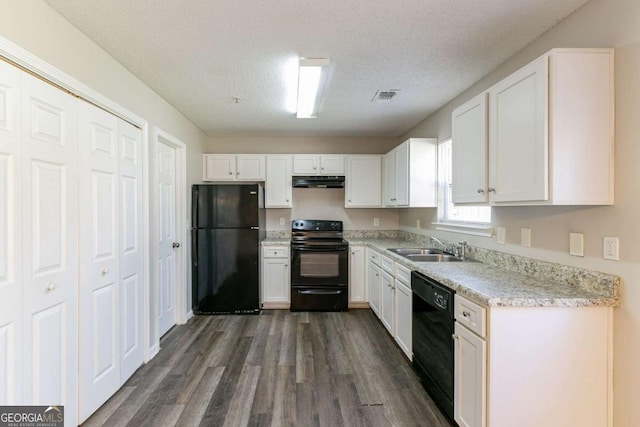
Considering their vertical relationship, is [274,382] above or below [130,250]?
below

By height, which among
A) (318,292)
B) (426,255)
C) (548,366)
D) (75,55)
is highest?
(75,55)

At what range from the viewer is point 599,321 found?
4.91ft

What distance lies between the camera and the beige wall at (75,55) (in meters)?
1.49

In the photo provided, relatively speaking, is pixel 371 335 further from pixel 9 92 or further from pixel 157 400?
pixel 9 92

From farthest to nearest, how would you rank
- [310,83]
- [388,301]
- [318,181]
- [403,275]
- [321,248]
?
[318,181], [321,248], [388,301], [403,275], [310,83]

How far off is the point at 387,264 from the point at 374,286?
Answer: 69 centimetres

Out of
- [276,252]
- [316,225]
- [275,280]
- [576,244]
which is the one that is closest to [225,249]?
[276,252]

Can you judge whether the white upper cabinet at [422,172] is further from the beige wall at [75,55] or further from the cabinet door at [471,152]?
the beige wall at [75,55]

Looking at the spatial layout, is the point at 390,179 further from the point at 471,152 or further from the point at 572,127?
the point at 572,127

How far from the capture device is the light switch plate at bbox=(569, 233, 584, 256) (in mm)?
1644

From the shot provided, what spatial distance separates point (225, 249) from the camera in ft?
12.5

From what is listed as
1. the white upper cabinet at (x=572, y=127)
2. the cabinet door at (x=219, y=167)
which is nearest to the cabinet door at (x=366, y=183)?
the cabinet door at (x=219, y=167)

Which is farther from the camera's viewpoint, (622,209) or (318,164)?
(318,164)

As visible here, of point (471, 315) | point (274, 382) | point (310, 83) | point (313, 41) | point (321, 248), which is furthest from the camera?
point (321, 248)
